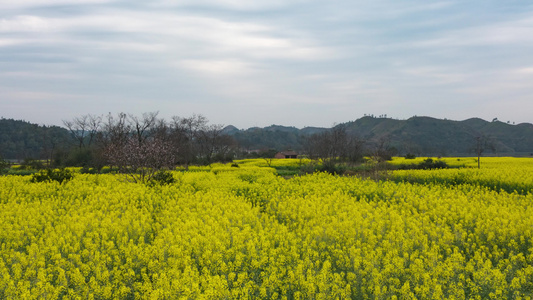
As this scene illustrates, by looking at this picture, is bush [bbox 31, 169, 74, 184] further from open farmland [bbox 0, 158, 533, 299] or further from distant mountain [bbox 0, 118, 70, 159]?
distant mountain [bbox 0, 118, 70, 159]

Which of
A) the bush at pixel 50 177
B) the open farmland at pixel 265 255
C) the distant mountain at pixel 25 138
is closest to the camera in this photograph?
the open farmland at pixel 265 255

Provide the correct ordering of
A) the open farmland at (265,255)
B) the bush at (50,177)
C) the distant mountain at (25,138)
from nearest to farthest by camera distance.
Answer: the open farmland at (265,255)
the bush at (50,177)
the distant mountain at (25,138)

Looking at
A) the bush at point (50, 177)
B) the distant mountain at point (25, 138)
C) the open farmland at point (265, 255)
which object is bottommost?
the open farmland at point (265, 255)

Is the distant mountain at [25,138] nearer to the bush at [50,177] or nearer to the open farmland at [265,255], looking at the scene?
the bush at [50,177]

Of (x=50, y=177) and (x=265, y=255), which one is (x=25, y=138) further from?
(x=265, y=255)

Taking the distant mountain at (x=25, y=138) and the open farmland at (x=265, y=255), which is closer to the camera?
the open farmland at (x=265, y=255)

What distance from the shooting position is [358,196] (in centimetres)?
1673

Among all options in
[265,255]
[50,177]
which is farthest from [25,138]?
[265,255]

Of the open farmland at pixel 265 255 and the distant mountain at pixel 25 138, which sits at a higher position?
the distant mountain at pixel 25 138

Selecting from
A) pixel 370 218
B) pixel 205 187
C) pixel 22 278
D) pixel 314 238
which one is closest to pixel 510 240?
pixel 370 218

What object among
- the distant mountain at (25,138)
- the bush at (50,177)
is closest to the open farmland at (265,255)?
the bush at (50,177)

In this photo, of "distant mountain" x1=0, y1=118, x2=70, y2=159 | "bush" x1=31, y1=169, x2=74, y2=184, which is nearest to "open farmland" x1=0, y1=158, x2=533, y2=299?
"bush" x1=31, y1=169, x2=74, y2=184

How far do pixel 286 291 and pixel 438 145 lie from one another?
19217cm

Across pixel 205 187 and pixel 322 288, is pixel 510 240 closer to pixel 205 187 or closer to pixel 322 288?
pixel 322 288
